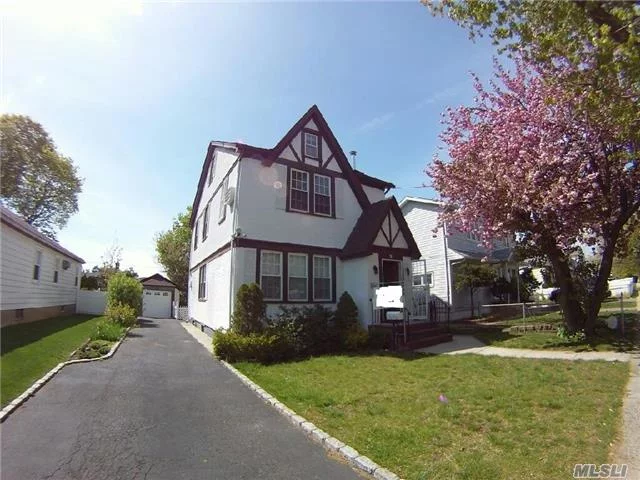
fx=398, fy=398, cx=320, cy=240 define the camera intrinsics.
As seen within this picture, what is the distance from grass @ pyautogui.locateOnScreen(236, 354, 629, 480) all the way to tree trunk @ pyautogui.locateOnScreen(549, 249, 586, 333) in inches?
152

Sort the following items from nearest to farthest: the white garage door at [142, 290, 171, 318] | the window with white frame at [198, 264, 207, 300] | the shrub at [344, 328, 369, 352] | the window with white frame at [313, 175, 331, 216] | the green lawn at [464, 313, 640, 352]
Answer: the green lawn at [464, 313, 640, 352], the shrub at [344, 328, 369, 352], the window with white frame at [313, 175, 331, 216], the window with white frame at [198, 264, 207, 300], the white garage door at [142, 290, 171, 318]

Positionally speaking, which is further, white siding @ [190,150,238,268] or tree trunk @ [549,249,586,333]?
white siding @ [190,150,238,268]

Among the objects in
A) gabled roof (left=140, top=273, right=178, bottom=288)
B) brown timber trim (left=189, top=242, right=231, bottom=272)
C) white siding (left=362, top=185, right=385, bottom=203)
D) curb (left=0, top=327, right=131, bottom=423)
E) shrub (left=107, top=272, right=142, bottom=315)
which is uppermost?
white siding (left=362, top=185, right=385, bottom=203)

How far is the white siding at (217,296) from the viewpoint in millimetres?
14266

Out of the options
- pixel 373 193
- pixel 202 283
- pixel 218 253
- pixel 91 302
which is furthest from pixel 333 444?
pixel 91 302

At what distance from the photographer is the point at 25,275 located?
1617cm

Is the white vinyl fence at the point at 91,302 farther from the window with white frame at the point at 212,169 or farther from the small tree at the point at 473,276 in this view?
the small tree at the point at 473,276

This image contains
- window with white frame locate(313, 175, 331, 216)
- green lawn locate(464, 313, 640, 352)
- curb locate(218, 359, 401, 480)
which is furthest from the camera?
window with white frame locate(313, 175, 331, 216)

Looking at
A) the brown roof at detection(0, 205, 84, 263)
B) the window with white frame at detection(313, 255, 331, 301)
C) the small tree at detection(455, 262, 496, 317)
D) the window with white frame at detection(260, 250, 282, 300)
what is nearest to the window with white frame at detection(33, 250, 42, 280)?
the brown roof at detection(0, 205, 84, 263)

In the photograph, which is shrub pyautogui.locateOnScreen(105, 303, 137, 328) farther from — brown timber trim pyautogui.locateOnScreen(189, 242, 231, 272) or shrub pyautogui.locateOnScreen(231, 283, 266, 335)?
shrub pyautogui.locateOnScreen(231, 283, 266, 335)

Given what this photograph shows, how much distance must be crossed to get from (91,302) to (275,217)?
786 inches

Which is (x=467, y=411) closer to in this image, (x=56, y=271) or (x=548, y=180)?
(x=548, y=180)

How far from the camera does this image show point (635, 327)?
1307 cm

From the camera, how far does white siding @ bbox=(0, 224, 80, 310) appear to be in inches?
551
